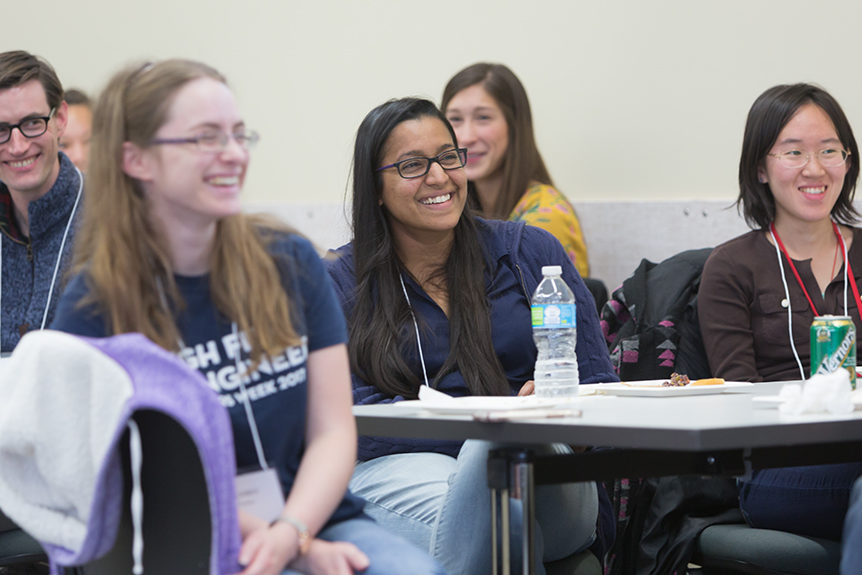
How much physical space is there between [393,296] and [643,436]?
1140 mm

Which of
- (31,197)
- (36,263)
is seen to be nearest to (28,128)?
(31,197)

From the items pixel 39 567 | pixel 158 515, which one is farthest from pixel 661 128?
pixel 158 515

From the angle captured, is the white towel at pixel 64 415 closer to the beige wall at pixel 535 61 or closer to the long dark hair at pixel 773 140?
the long dark hair at pixel 773 140

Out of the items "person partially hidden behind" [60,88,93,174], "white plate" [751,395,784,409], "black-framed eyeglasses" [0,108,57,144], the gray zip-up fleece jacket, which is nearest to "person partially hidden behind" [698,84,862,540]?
"white plate" [751,395,784,409]

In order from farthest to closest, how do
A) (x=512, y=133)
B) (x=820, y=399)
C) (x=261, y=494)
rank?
(x=512, y=133), (x=820, y=399), (x=261, y=494)

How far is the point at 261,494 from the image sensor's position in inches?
65.3

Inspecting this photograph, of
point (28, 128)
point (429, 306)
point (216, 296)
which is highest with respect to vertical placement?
point (28, 128)

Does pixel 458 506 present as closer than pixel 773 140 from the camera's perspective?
Yes

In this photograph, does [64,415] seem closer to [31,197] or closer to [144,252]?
[144,252]

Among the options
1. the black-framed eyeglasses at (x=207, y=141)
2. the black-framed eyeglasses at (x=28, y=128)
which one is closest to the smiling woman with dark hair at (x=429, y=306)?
the black-framed eyeglasses at (x=28, y=128)

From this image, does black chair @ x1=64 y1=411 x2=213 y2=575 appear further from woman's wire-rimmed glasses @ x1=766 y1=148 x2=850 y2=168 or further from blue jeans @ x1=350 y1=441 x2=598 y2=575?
woman's wire-rimmed glasses @ x1=766 y1=148 x2=850 y2=168

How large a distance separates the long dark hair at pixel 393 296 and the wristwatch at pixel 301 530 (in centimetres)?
91

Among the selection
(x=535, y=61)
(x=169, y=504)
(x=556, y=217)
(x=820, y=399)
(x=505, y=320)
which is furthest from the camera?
(x=535, y=61)

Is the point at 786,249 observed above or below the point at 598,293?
above
